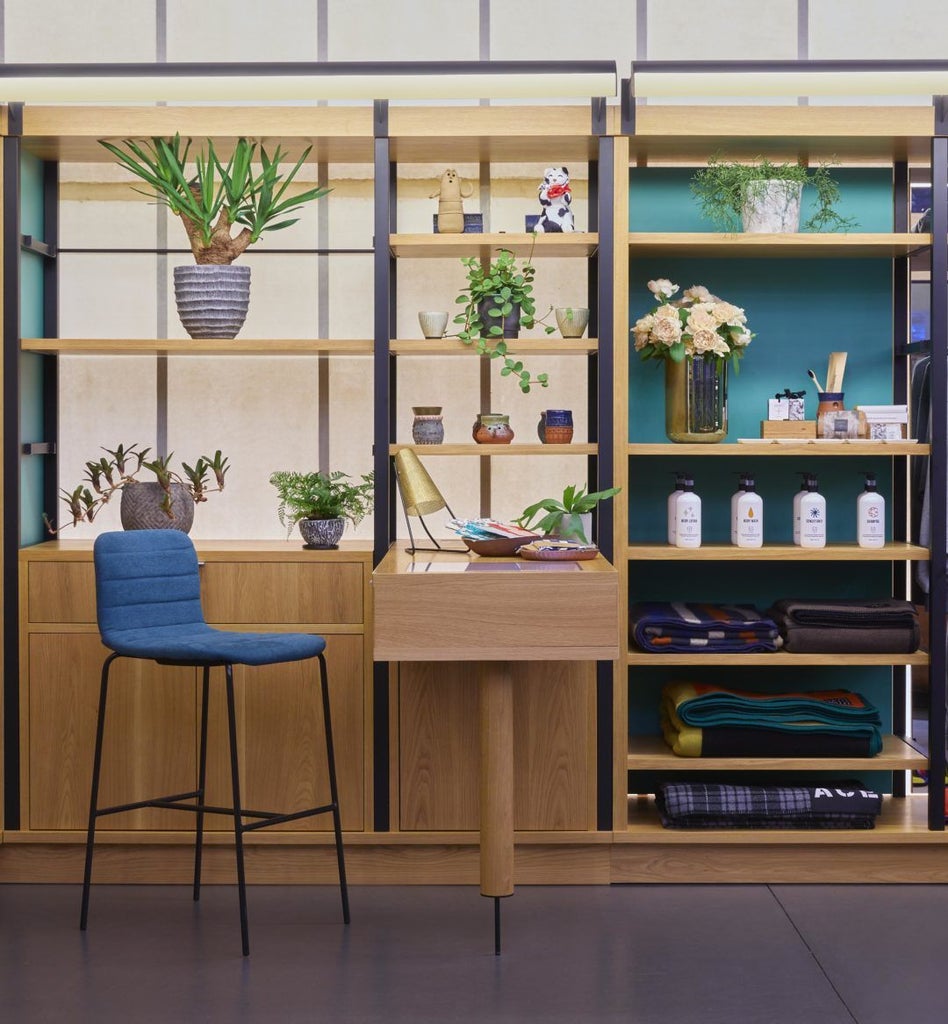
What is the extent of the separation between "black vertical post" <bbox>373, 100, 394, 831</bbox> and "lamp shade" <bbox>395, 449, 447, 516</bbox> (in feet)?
1.03

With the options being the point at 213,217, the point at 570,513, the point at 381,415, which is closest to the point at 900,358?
the point at 570,513

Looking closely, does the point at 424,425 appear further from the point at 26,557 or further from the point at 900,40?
the point at 900,40

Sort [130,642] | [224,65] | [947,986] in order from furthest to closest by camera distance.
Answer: [224,65] → [130,642] → [947,986]

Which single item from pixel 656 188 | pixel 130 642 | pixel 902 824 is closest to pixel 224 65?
pixel 656 188

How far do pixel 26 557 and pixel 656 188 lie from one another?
2548 millimetres

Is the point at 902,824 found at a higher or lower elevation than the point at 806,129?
lower

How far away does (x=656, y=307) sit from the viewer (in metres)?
4.48

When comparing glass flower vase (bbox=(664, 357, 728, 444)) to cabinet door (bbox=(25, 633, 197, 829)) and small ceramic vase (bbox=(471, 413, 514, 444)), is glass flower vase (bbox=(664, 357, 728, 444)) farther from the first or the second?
cabinet door (bbox=(25, 633, 197, 829))

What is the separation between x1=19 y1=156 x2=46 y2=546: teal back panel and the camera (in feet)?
13.7

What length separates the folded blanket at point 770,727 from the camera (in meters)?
4.10

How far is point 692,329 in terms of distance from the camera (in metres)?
4.06

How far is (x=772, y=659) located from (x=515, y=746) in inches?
35.4

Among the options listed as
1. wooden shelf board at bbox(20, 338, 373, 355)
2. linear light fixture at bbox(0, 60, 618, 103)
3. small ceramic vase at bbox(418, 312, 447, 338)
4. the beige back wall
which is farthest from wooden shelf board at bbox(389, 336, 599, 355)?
linear light fixture at bbox(0, 60, 618, 103)

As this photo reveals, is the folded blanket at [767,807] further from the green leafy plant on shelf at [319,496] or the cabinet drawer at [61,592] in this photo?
the cabinet drawer at [61,592]
